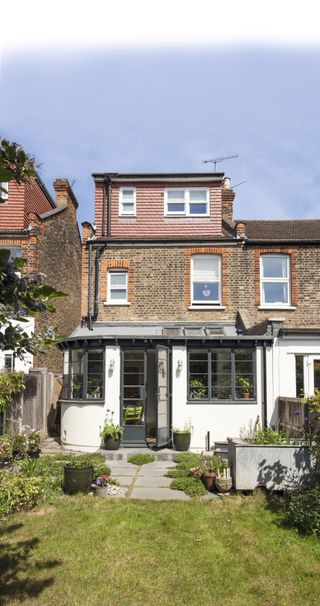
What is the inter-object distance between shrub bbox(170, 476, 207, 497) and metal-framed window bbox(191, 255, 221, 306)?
860 cm

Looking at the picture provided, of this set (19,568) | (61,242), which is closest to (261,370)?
(19,568)

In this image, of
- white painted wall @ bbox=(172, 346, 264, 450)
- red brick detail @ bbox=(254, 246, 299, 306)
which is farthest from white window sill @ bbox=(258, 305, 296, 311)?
white painted wall @ bbox=(172, 346, 264, 450)

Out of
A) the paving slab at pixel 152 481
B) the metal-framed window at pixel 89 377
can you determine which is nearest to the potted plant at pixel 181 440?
the metal-framed window at pixel 89 377

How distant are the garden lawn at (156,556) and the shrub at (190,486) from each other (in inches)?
24.6

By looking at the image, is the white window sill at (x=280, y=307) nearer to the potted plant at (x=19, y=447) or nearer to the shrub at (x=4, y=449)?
the potted plant at (x=19, y=447)

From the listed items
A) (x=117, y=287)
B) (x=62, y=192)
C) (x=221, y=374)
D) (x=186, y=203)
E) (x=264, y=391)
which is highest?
(x=62, y=192)

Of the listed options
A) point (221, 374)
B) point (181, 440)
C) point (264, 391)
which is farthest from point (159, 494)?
point (264, 391)

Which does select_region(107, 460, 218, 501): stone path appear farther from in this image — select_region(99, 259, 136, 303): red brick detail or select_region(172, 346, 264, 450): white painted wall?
select_region(99, 259, 136, 303): red brick detail

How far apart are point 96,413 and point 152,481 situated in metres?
4.10

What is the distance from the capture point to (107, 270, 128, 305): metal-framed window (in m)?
17.8

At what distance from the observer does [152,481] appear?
403 inches

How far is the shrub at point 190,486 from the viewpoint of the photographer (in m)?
9.22


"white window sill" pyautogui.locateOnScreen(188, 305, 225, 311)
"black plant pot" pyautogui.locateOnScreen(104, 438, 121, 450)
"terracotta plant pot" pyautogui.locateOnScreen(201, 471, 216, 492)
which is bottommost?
A: "terracotta plant pot" pyautogui.locateOnScreen(201, 471, 216, 492)

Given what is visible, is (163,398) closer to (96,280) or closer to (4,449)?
(4,449)
